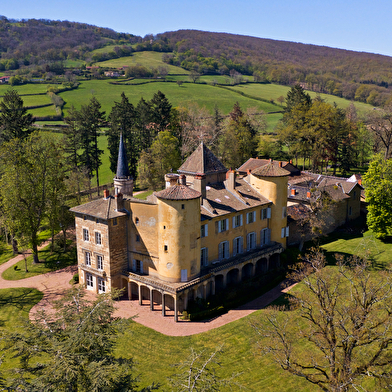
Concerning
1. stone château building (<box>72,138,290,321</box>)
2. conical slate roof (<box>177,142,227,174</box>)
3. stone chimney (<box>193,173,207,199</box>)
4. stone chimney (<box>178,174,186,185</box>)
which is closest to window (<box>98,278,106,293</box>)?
stone château building (<box>72,138,290,321</box>)

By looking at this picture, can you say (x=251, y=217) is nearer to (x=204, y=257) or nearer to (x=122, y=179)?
(x=204, y=257)

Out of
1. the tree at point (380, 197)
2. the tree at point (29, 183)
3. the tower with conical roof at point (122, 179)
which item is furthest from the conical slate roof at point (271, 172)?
the tree at point (29, 183)

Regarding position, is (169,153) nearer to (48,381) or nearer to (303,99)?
(303,99)

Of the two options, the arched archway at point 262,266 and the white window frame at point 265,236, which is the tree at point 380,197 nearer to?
the white window frame at point 265,236

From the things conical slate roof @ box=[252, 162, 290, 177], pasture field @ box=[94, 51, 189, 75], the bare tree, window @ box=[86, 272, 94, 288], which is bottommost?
window @ box=[86, 272, 94, 288]

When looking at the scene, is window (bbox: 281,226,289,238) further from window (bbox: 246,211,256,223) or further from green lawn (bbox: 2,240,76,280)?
green lawn (bbox: 2,240,76,280)

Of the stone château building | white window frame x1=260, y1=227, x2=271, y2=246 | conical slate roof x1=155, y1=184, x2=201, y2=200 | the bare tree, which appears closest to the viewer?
conical slate roof x1=155, y1=184, x2=201, y2=200
